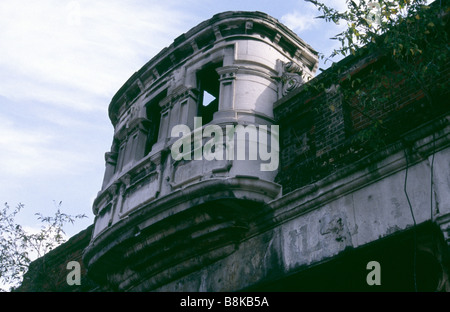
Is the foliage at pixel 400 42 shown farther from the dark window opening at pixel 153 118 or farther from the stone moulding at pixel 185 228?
the dark window opening at pixel 153 118

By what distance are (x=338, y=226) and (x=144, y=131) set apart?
223 inches

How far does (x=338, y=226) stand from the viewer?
6371 mm

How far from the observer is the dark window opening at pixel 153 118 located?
10.7 m

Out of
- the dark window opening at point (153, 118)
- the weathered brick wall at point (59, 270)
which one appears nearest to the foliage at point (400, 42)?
the dark window opening at point (153, 118)

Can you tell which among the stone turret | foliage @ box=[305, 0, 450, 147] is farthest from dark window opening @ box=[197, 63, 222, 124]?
foliage @ box=[305, 0, 450, 147]

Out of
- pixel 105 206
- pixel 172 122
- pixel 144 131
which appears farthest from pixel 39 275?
pixel 172 122

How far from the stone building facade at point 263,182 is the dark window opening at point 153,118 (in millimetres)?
35

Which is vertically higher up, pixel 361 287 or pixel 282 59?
pixel 282 59

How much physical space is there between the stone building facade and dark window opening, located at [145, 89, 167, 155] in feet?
0.11

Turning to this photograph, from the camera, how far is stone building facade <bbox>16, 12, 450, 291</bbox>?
5.95 m

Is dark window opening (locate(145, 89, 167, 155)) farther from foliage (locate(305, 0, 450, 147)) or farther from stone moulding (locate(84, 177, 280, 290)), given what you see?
foliage (locate(305, 0, 450, 147))

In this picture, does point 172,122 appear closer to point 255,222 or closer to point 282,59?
point 282,59

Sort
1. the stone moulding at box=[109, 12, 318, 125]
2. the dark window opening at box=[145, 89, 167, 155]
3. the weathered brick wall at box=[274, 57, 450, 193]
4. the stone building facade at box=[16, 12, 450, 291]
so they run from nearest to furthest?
the stone building facade at box=[16, 12, 450, 291], the weathered brick wall at box=[274, 57, 450, 193], the stone moulding at box=[109, 12, 318, 125], the dark window opening at box=[145, 89, 167, 155]

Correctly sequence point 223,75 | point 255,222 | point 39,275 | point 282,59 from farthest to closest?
1. point 39,275
2. point 282,59
3. point 223,75
4. point 255,222
